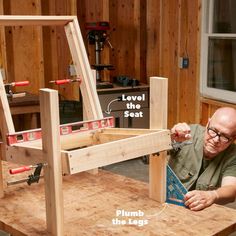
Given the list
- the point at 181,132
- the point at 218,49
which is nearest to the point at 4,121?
the point at 181,132

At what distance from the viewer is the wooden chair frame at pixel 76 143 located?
3.62ft

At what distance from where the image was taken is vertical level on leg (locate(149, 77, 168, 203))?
1370mm

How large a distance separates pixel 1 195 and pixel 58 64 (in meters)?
3.03

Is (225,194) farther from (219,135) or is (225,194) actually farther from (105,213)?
(105,213)

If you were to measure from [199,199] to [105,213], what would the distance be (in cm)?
33

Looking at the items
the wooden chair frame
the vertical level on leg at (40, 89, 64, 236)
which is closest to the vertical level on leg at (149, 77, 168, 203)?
the wooden chair frame

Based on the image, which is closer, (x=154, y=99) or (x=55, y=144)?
(x=55, y=144)

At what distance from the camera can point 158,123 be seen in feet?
4.57

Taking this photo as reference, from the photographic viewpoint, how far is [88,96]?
161 cm

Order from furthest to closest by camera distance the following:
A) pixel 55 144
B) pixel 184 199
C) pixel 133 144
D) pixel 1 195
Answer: pixel 1 195
pixel 184 199
pixel 133 144
pixel 55 144

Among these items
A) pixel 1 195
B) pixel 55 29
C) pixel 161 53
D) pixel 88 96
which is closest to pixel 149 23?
pixel 161 53

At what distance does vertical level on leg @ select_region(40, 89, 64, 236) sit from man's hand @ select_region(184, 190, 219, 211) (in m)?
0.46

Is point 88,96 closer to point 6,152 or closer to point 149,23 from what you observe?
point 6,152

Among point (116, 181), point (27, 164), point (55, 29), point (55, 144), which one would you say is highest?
point (55, 29)
